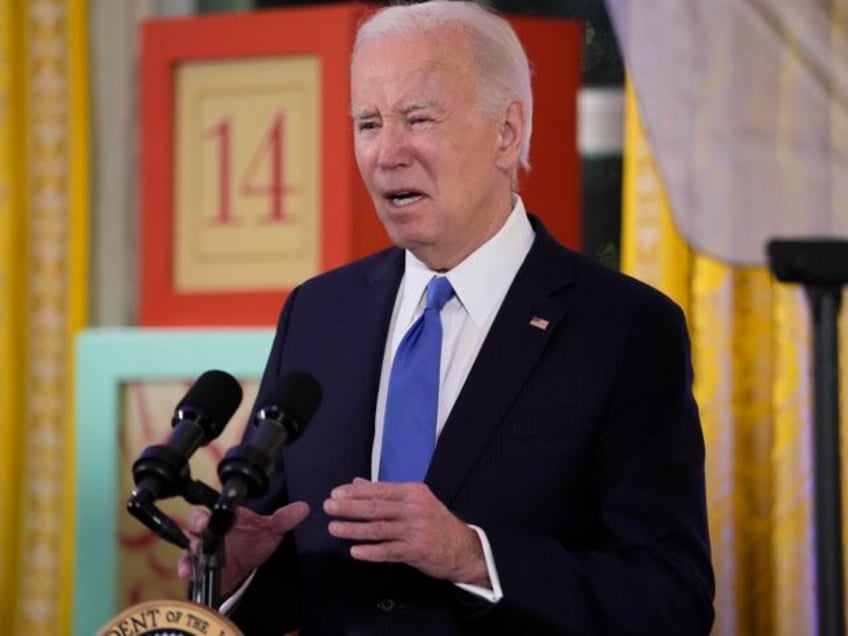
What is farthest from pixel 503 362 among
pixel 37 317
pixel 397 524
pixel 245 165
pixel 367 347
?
pixel 37 317

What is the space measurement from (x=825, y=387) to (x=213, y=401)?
58cm

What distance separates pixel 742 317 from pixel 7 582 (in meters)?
1.49

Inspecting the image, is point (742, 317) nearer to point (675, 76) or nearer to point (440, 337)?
point (675, 76)

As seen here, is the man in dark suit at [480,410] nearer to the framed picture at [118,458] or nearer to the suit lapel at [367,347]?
the suit lapel at [367,347]

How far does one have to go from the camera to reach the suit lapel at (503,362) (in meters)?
1.53

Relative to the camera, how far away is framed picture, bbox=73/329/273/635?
8.97ft

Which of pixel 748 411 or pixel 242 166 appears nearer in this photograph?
pixel 748 411

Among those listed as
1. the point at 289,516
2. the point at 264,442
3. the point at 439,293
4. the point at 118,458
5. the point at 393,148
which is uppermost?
the point at 393,148

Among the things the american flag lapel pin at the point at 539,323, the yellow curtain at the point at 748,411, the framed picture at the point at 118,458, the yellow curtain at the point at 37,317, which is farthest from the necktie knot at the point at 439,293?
the yellow curtain at the point at 37,317

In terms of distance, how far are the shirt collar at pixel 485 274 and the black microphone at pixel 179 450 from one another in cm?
35

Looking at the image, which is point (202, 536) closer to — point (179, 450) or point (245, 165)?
point (179, 450)

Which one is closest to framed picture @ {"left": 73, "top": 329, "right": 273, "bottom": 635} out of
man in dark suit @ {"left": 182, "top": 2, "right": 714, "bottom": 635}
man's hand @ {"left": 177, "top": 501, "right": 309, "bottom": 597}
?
man in dark suit @ {"left": 182, "top": 2, "right": 714, "bottom": 635}

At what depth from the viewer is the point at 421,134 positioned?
159 centimetres

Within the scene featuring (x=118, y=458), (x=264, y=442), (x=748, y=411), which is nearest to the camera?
(x=264, y=442)
